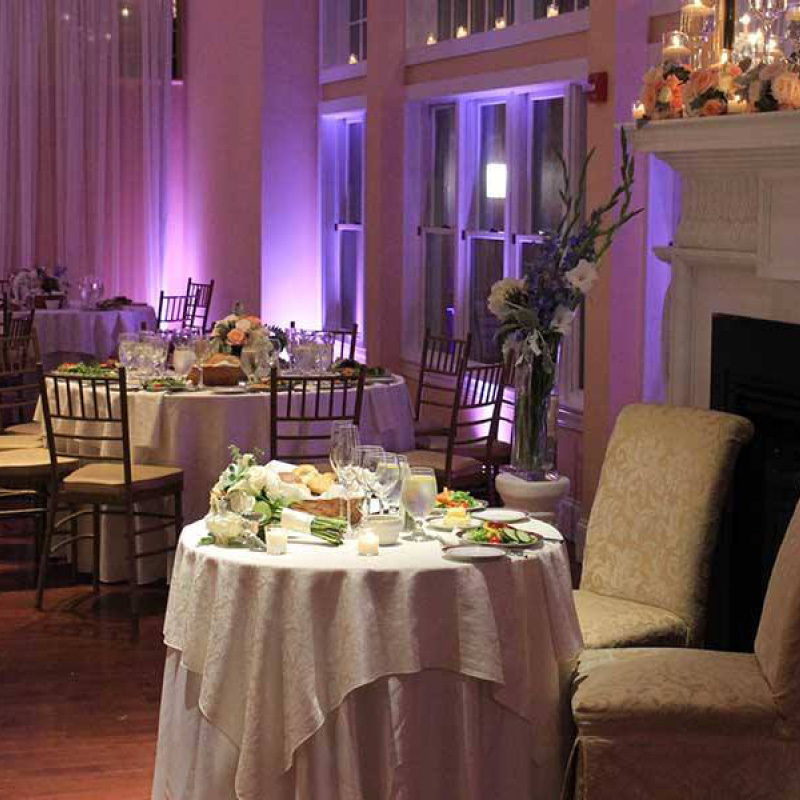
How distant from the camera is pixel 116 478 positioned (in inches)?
261

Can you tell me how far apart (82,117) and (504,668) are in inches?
Result: 403

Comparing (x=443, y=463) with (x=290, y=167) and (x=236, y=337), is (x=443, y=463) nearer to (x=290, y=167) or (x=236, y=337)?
(x=236, y=337)

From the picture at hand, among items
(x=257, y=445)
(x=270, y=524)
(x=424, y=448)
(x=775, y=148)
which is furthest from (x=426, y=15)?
(x=270, y=524)

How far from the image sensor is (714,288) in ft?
17.9

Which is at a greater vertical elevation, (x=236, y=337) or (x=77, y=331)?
(x=236, y=337)

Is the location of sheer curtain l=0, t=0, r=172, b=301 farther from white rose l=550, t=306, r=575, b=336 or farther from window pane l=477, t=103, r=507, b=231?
white rose l=550, t=306, r=575, b=336

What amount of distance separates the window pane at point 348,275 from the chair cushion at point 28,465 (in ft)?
15.6

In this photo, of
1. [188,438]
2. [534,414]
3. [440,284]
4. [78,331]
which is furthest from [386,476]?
[78,331]

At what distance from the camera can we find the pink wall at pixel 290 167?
11.6m

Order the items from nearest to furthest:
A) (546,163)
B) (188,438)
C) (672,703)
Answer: (672,703) → (188,438) → (546,163)

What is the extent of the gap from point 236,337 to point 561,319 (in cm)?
251

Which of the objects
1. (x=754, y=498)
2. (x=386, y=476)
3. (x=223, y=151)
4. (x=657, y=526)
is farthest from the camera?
(x=223, y=151)

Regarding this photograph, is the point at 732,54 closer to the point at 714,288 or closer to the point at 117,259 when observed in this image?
the point at 714,288

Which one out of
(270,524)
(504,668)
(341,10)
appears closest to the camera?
(504,668)
